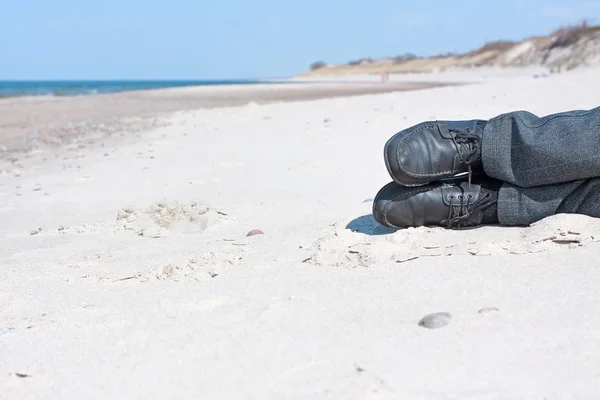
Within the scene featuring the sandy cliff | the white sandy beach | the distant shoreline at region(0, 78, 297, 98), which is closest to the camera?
the white sandy beach

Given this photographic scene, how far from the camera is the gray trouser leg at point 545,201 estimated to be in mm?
2205

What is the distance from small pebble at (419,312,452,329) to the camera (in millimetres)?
1583

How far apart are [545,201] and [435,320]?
0.88 m

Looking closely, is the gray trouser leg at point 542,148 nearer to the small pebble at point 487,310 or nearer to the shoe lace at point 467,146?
the shoe lace at point 467,146

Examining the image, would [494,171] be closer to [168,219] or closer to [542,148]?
[542,148]

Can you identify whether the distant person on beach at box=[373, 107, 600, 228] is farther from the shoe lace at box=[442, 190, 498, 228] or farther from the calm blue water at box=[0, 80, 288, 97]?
the calm blue water at box=[0, 80, 288, 97]

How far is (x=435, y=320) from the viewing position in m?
1.60

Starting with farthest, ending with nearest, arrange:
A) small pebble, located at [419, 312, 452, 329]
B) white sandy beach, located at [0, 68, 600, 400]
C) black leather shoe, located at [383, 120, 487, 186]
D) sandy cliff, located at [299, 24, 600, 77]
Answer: sandy cliff, located at [299, 24, 600, 77] → black leather shoe, located at [383, 120, 487, 186] → small pebble, located at [419, 312, 452, 329] → white sandy beach, located at [0, 68, 600, 400]

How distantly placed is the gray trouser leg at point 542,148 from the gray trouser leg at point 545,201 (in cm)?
3

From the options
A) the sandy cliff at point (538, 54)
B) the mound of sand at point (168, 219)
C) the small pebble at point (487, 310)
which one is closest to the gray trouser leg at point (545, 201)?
the small pebble at point (487, 310)

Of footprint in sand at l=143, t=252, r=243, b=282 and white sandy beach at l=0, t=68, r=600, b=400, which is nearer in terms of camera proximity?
white sandy beach at l=0, t=68, r=600, b=400

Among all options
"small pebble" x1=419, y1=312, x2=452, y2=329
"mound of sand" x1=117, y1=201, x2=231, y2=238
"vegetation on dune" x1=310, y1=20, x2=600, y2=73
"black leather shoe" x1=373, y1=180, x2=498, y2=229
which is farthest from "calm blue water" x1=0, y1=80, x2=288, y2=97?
"small pebble" x1=419, y1=312, x2=452, y2=329

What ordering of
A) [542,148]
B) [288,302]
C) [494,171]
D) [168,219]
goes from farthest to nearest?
[168,219] < [494,171] < [542,148] < [288,302]

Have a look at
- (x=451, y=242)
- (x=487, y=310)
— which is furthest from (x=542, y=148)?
(x=487, y=310)
